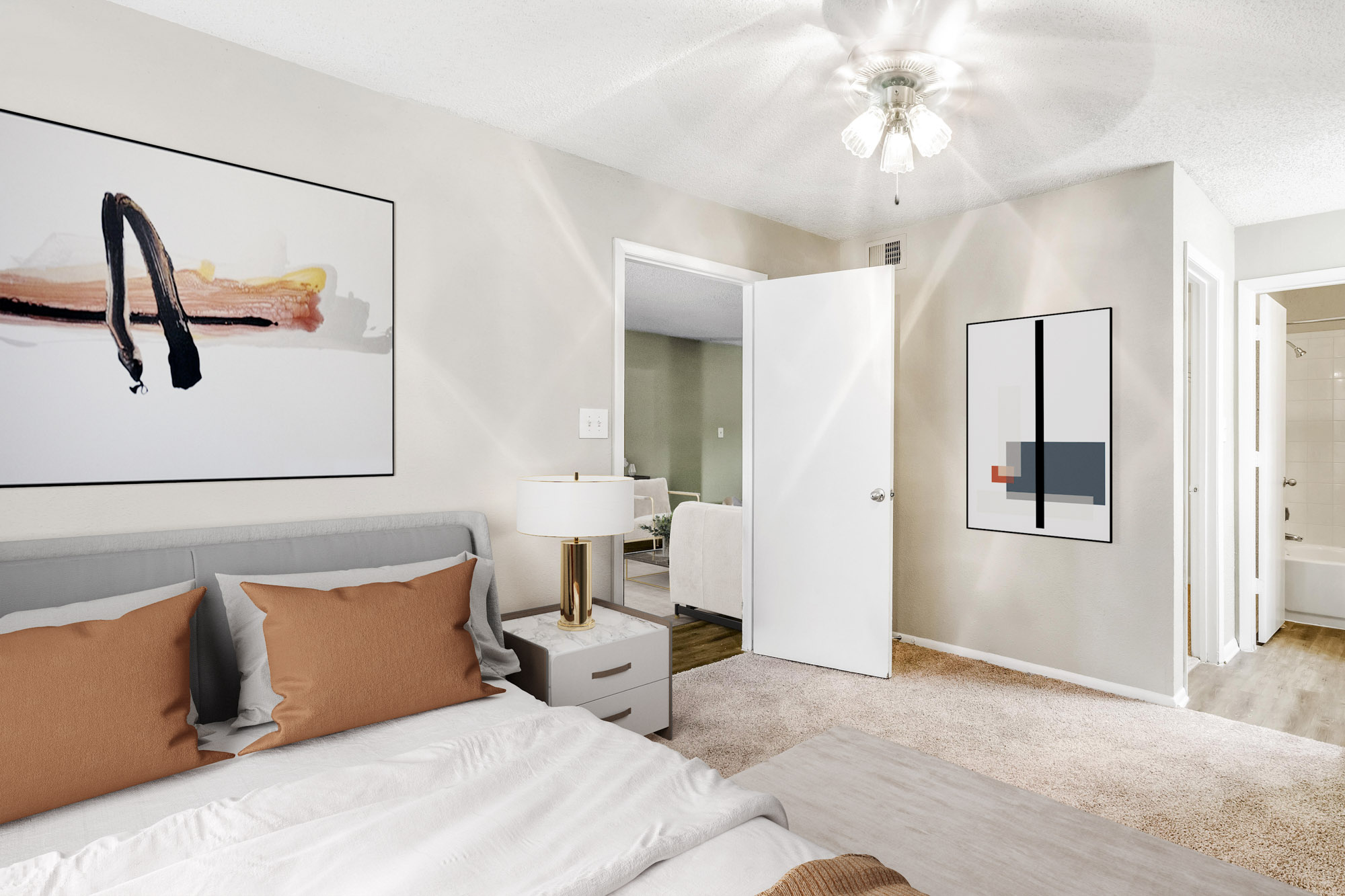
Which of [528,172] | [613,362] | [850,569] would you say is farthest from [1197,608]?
[528,172]

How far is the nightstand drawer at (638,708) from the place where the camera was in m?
2.46

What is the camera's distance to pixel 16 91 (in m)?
1.83

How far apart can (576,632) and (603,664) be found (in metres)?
0.18

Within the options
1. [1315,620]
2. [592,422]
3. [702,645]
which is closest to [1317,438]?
[1315,620]

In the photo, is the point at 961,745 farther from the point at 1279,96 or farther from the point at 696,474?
A: the point at 696,474

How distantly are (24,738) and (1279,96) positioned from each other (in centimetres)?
401

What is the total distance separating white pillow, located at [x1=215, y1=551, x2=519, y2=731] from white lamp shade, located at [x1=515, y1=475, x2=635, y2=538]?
9.8 inches

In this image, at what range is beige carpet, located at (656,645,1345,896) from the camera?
2125 millimetres

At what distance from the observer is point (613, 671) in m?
2.48

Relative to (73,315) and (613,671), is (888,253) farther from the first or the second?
(73,315)

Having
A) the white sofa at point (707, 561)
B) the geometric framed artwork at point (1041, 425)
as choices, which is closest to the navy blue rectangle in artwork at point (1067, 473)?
the geometric framed artwork at point (1041, 425)

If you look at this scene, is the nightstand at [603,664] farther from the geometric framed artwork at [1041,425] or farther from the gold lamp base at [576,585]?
the geometric framed artwork at [1041,425]

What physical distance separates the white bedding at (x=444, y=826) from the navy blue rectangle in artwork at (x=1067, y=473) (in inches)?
107

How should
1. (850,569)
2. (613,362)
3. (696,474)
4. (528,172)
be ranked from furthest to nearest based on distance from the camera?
(696,474) < (850,569) < (613,362) < (528,172)
